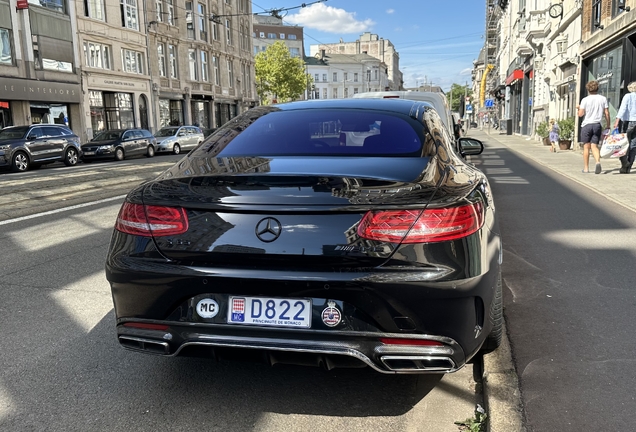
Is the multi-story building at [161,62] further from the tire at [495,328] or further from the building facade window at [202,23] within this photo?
the tire at [495,328]

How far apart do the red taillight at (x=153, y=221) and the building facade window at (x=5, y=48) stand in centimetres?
2858

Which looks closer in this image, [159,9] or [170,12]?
[159,9]

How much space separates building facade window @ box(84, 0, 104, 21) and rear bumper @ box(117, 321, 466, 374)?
3494 cm

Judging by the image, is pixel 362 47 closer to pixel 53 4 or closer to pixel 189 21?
pixel 189 21

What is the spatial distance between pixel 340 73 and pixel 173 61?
A: 86.2m

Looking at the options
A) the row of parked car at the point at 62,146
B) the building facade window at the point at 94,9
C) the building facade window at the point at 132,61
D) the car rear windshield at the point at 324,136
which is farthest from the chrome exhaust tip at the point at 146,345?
the building facade window at the point at 132,61

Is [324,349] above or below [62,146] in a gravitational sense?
below

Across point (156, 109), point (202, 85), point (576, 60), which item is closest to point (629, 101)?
point (576, 60)

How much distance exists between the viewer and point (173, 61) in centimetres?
4228

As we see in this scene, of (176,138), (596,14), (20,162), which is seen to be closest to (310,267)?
(20,162)

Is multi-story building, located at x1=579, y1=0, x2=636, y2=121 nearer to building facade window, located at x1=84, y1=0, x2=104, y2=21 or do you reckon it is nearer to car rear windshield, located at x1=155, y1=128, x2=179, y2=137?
car rear windshield, located at x1=155, y1=128, x2=179, y2=137

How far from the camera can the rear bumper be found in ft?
8.07

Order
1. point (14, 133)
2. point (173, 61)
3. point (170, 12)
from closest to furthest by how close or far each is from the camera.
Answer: point (14, 133), point (170, 12), point (173, 61)

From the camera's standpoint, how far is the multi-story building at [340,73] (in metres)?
121
